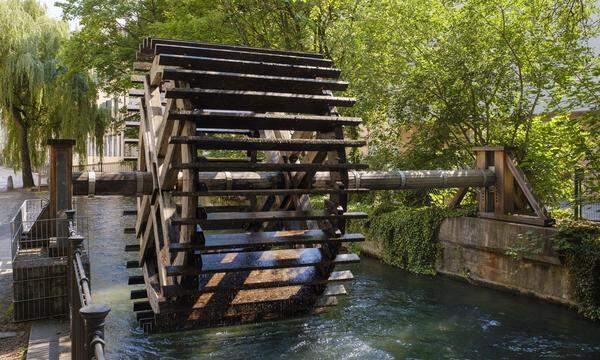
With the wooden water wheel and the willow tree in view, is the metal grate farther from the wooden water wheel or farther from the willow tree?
the willow tree

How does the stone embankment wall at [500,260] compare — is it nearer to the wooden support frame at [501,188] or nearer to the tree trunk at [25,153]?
the wooden support frame at [501,188]

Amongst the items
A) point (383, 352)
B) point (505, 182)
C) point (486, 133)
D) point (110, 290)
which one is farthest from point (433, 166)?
point (110, 290)

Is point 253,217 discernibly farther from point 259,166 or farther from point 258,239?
point 259,166

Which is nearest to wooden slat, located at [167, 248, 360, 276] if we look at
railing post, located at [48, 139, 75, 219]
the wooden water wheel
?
the wooden water wheel

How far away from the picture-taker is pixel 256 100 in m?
5.96

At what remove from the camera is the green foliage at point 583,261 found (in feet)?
26.4

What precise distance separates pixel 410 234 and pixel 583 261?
3.94m

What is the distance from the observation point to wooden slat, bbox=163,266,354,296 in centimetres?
561

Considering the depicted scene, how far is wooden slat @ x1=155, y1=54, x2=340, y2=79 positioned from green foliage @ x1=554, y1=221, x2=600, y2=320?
436 cm

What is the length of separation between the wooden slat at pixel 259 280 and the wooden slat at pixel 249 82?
1933 mm

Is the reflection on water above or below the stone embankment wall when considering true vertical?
below

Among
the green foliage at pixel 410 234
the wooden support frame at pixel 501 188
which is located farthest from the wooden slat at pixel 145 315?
the green foliage at pixel 410 234

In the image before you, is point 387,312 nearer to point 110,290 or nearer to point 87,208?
point 110,290

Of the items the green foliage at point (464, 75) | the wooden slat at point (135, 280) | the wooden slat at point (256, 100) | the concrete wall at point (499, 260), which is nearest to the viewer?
the wooden slat at point (256, 100)
